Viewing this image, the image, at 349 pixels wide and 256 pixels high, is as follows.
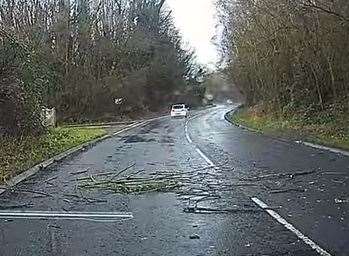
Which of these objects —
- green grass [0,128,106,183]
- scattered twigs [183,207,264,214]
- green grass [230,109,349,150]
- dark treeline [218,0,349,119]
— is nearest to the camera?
scattered twigs [183,207,264,214]

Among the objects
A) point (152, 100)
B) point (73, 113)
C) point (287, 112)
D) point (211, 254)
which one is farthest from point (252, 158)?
point (152, 100)

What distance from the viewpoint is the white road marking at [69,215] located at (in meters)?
8.73

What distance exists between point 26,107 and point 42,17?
29115 mm

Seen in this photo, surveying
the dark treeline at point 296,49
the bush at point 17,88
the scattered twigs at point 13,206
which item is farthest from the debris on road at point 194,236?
the dark treeline at point 296,49

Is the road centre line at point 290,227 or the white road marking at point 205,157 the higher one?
the road centre line at point 290,227

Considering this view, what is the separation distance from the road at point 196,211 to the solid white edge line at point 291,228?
0.01 metres

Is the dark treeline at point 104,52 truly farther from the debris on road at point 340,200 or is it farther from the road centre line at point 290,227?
the debris on road at point 340,200

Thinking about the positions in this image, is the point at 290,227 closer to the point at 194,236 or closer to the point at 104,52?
the point at 194,236

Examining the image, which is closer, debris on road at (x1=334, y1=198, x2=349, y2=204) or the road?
the road

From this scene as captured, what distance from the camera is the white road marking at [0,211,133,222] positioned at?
8734mm

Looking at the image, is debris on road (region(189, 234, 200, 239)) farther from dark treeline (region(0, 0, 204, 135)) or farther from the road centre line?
dark treeline (region(0, 0, 204, 135))

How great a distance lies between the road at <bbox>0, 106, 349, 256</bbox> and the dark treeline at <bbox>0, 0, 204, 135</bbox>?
1922 cm

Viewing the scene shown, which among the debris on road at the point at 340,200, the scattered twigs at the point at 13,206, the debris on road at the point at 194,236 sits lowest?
the debris on road at the point at 340,200

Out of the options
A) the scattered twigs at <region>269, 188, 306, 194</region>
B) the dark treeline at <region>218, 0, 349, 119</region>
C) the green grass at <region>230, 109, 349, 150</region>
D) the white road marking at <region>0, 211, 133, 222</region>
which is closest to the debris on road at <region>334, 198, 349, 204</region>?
the scattered twigs at <region>269, 188, 306, 194</region>
